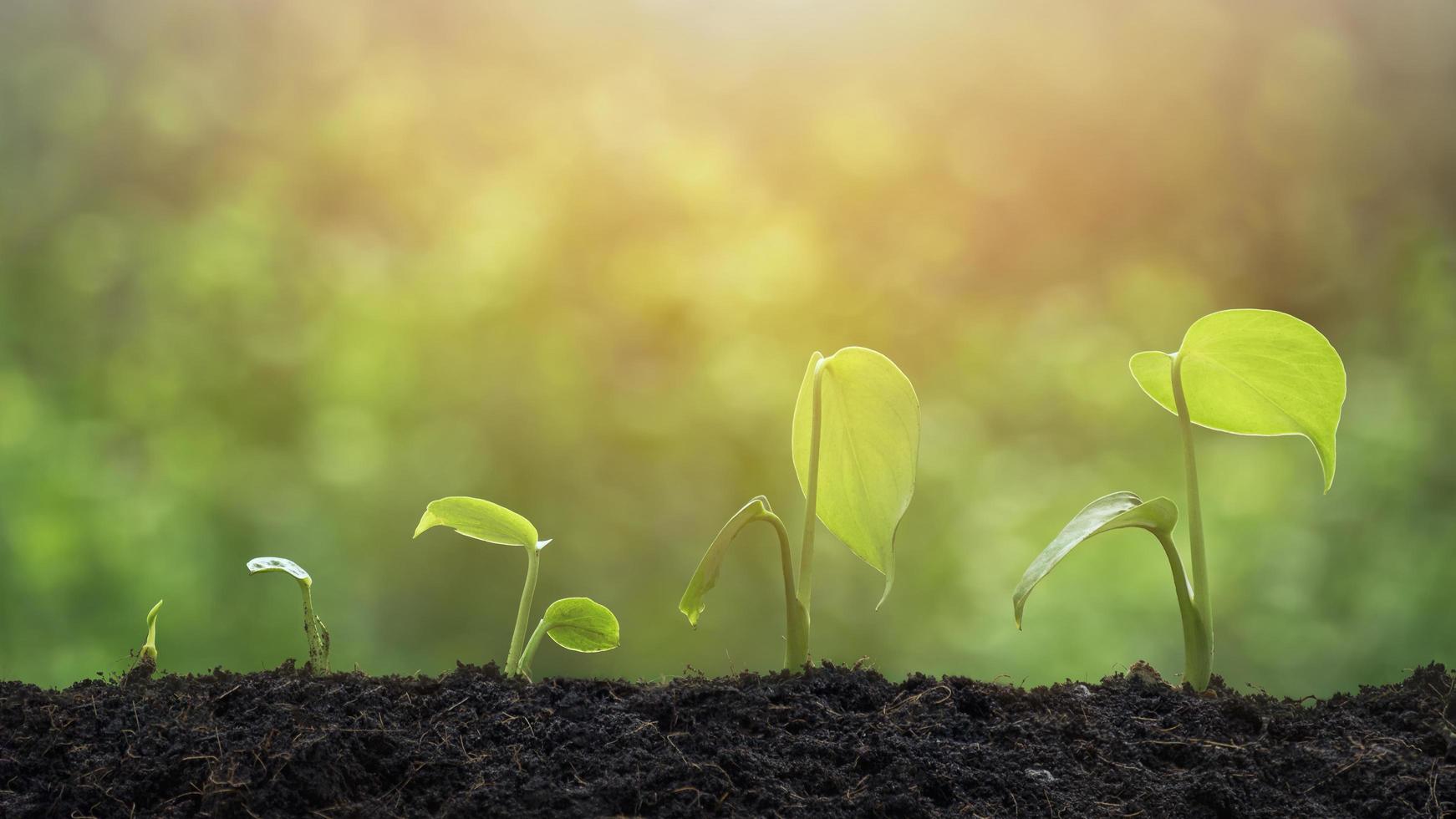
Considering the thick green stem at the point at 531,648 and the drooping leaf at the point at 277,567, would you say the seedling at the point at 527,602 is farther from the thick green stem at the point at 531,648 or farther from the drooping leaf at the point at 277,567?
the drooping leaf at the point at 277,567

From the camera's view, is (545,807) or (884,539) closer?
(545,807)

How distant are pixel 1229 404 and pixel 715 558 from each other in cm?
51

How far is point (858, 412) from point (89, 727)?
2.25ft

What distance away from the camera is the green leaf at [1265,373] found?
2.87 feet

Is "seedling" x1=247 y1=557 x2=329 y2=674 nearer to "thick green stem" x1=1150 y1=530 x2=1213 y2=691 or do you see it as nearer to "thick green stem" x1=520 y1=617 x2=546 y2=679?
Answer: "thick green stem" x1=520 y1=617 x2=546 y2=679

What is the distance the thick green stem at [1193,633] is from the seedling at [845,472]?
0.78 feet

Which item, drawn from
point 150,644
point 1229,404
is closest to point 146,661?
point 150,644

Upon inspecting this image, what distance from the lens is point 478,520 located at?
93 centimetres

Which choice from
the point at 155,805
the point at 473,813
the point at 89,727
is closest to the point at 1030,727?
the point at 473,813

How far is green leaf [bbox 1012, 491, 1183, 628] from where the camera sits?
32.6 inches

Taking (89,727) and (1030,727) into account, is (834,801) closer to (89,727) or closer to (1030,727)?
(1030,727)

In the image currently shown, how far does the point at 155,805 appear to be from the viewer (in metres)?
0.69

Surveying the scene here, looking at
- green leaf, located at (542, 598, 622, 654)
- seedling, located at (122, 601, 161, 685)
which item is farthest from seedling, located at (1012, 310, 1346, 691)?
seedling, located at (122, 601, 161, 685)

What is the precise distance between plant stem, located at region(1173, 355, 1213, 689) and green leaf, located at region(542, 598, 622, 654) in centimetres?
53
